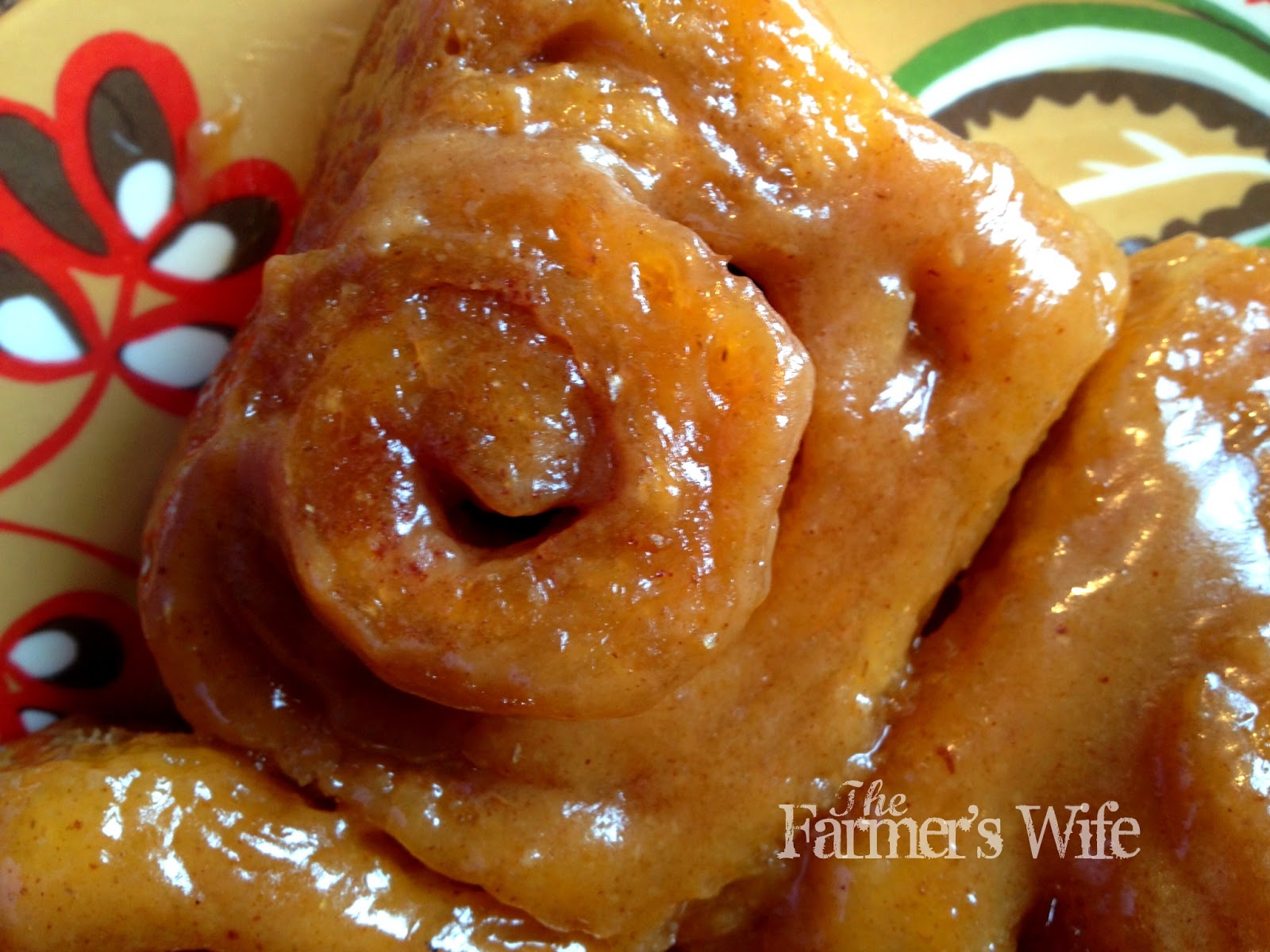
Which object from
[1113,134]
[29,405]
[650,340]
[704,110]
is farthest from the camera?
[1113,134]

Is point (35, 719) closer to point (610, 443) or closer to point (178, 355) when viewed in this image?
point (178, 355)

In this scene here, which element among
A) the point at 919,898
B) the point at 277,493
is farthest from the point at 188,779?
the point at 919,898

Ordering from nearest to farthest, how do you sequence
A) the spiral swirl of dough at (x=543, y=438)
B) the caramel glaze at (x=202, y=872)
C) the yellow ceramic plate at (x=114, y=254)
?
the spiral swirl of dough at (x=543, y=438), the caramel glaze at (x=202, y=872), the yellow ceramic plate at (x=114, y=254)

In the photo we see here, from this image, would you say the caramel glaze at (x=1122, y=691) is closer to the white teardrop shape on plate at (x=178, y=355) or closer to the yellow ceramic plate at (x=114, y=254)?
the yellow ceramic plate at (x=114, y=254)

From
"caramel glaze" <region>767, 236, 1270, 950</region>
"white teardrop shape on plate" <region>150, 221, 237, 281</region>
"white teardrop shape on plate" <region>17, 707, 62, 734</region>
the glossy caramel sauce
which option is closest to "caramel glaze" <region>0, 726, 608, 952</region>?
the glossy caramel sauce

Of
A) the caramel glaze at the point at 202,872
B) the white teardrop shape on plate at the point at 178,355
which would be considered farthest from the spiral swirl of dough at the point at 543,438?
the white teardrop shape on plate at the point at 178,355

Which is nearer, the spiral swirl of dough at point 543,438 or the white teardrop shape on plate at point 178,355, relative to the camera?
the spiral swirl of dough at point 543,438

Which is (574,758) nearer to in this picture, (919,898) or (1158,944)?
(919,898)

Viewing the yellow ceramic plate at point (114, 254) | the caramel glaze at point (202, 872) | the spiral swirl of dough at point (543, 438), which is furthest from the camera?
the yellow ceramic plate at point (114, 254)
